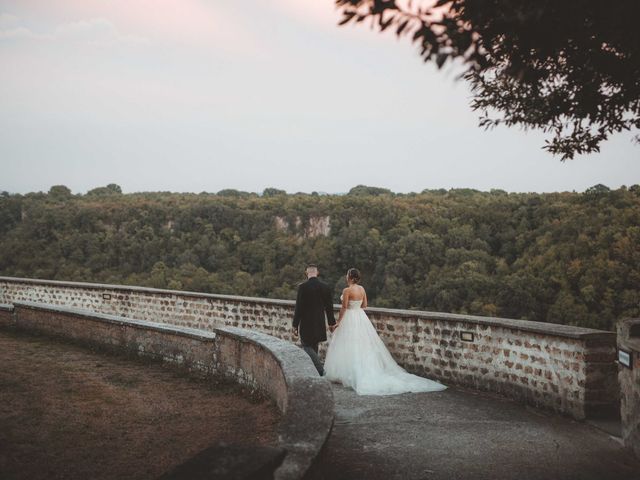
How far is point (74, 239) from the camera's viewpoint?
4125 centimetres

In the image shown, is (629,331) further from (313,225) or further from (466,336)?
(313,225)

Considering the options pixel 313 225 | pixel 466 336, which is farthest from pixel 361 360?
pixel 313 225

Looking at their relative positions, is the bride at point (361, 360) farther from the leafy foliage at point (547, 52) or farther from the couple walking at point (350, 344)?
the leafy foliage at point (547, 52)

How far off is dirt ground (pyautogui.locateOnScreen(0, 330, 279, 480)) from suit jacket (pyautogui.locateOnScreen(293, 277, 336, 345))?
1.11m

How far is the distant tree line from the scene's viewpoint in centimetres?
2834

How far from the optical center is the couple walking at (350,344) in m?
6.71

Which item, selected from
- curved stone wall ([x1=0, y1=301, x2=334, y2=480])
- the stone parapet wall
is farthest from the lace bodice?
the stone parapet wall

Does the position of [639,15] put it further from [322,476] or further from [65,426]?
[65,426]

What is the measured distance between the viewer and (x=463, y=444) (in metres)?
4.58

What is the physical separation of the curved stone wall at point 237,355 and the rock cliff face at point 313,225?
1489 inches

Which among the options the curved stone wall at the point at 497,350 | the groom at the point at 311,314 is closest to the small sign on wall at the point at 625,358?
the curved stone wall at the point at 497,350

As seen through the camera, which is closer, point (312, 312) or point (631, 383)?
point (631, 383)

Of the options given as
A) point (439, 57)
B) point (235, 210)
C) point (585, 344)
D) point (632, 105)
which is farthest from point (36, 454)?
point (235, 210)

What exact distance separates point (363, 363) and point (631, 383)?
10.8 ft
